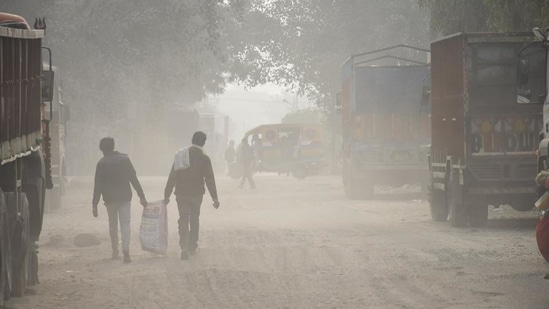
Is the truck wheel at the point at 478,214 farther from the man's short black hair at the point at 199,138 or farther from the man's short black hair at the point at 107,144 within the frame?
the man's short black hair at the point at 107,144

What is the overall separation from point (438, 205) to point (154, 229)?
292 inches

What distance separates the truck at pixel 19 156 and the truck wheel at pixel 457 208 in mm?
8722

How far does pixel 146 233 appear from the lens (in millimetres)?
15008

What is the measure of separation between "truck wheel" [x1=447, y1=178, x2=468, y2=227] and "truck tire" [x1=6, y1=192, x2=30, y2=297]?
31.4 ft

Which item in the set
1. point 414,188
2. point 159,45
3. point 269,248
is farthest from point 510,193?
point 159,45

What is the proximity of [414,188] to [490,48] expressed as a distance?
18.1 metres

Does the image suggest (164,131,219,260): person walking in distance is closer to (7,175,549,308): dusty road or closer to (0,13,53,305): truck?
(7,175,549,308): dusty road

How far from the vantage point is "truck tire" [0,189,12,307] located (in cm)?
976

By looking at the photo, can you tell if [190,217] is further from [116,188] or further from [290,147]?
[290,147]

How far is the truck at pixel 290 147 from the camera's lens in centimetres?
4941

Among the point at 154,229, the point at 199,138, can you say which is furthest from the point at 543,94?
the point at 154,229

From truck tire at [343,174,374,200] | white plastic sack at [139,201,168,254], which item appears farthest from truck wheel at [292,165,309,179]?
white plastic sack at [139,201,168,254]

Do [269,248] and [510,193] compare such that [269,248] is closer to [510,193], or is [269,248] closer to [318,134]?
[510,193]

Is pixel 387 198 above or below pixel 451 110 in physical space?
below
